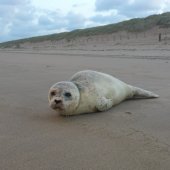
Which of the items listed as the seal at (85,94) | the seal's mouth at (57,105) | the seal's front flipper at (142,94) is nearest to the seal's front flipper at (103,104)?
the seal at (85,94)

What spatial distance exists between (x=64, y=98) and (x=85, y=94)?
0.93ft

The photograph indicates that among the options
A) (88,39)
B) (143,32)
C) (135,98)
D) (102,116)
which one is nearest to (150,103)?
(135,98)

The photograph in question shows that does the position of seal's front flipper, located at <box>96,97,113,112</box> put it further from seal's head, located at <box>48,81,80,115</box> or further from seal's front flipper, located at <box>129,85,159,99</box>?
seal's front flipper, located at <box>129,85,159,99</box>

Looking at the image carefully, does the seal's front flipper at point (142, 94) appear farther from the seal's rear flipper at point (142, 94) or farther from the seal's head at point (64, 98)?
the seal's head at point (64, 98)

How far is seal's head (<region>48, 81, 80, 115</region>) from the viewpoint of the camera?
3.93 m

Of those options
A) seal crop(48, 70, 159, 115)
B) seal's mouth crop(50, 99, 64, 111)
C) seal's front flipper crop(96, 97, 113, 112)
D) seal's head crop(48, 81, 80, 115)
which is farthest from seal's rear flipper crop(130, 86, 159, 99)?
seal's mouth crop(50, 99, 64, 111)

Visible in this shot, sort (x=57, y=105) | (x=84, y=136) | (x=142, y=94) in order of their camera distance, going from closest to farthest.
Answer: (x=84, y=136)
(x=57, y=105)
(x=142, y=94)

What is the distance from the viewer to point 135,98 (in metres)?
4.99

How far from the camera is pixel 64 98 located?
3957mm

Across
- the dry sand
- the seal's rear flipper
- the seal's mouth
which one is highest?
the seal's mouth

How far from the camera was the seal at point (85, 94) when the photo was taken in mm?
3961

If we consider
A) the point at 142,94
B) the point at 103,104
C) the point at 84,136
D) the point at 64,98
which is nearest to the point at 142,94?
the point at 142,94

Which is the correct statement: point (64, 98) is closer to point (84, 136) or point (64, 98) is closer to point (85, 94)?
point (85, 94)

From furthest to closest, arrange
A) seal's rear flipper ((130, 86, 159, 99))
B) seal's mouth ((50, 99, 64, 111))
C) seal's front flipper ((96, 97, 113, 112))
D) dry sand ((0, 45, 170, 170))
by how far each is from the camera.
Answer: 1. seal's rear flipper ((130, 86, 159, 99))
2. seal's front flipper ((96, 97, 113, 112))
3. seal's mouth ((50, 99, 64, 111))
4. dry sand ((0, 45, 170, 170))
